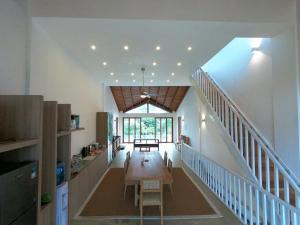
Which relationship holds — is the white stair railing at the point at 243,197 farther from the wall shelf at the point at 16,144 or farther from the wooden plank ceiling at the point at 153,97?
the wooden plank ceiling at the point at 153,97

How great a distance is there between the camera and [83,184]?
4441 mm

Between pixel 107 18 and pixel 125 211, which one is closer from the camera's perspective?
pixel 107 18

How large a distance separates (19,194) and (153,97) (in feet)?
46.5

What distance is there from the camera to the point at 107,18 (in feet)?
11.3

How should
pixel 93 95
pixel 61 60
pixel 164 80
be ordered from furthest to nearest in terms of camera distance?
pixel 164 80
pixel 93 95
pixel 61 60

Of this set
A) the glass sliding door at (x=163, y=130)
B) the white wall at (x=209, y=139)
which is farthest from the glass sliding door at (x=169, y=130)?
the white wall at (x=209, y=139)

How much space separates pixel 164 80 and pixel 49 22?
17.3 ft

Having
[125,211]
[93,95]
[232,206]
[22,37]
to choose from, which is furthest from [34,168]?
[93,95]

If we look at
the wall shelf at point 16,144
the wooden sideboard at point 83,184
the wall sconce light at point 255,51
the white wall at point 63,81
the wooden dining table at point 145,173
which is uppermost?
the wall sconce light at point 255,51

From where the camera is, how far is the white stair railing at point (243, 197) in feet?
8.66

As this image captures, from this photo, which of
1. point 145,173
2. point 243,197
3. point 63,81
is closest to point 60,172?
point 145,173

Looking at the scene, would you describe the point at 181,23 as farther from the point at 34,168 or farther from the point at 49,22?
the point at 34,168

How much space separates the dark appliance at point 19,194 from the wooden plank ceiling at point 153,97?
10103mm

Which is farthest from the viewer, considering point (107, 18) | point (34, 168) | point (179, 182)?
point (179, 182)
